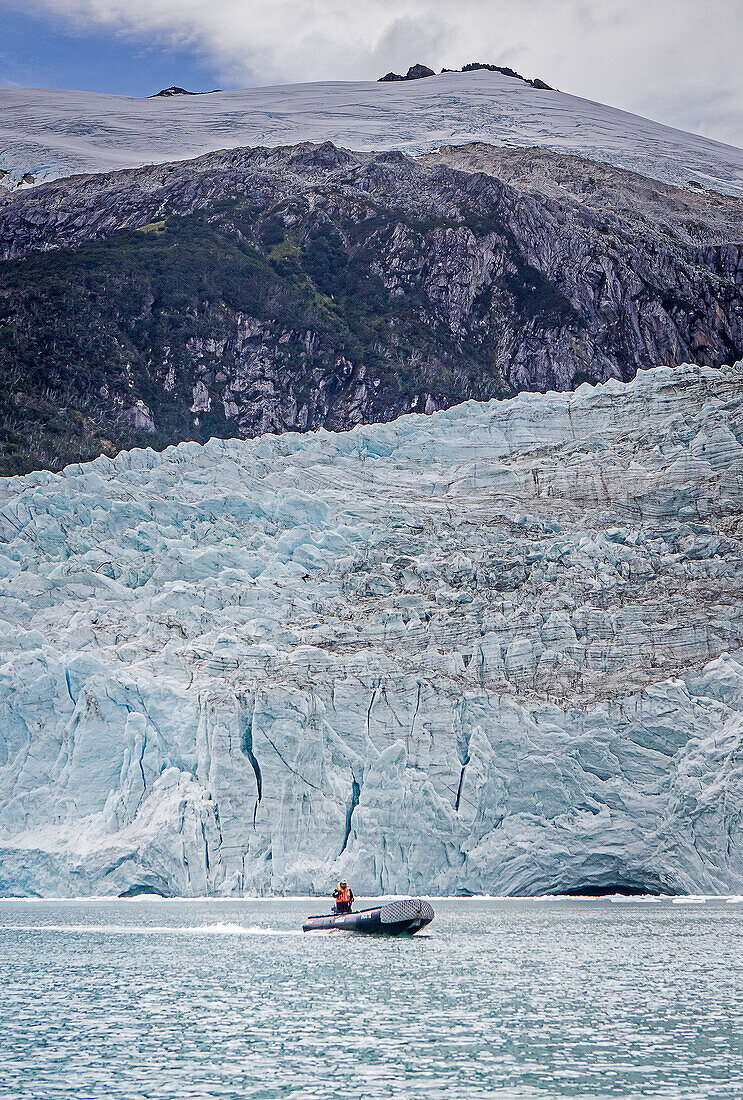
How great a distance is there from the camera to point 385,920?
24.8m

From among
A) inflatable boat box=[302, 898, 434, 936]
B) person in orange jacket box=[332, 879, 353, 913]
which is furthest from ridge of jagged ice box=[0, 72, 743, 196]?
inflatable boat box=[302, 898, 434, 936]

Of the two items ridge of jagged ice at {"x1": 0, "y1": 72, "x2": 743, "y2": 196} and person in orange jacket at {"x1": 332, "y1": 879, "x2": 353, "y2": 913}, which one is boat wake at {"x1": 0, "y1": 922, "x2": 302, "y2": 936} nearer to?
person in orange jacket at {"x1": 332, "y1": 879, "x2": 353, "y2": 913}

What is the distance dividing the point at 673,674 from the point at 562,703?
9.25ft

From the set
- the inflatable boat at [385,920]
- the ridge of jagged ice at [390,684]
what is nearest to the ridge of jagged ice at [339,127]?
the ridge of jagged ice at [390,684]

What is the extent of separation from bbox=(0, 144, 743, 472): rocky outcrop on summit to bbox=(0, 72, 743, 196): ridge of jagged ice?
34.3 ft

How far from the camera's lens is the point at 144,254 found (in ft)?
277

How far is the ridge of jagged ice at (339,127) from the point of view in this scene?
103m

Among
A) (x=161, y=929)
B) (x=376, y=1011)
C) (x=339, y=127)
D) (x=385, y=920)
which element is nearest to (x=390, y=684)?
(x=385, y=920)

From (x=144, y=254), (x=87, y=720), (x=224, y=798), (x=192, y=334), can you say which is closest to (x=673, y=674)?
(x=224, y=798)

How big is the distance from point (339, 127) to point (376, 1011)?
341 feet

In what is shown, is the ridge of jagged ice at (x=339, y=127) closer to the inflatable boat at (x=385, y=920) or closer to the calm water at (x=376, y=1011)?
the inflatable boat at (x=385, y=920)

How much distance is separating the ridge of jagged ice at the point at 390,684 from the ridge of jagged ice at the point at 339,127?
68.1 metres

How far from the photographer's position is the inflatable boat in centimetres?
2449

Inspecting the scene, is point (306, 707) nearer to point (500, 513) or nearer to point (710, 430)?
point (500, 513)
